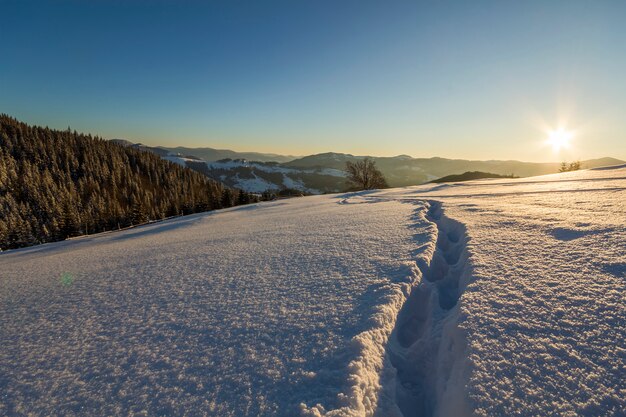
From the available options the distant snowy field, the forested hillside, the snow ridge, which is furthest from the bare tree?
the forested hillside

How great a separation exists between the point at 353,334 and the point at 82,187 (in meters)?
172

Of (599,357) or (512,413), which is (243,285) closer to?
(512,413)

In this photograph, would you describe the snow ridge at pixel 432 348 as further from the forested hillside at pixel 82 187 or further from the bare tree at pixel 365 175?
the forested hillside at pixel 82 187

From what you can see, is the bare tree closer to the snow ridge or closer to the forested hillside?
the snow ridge

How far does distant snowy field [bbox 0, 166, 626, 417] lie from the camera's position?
225 centimetres

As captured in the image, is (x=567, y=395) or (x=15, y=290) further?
(x=15, y=290)

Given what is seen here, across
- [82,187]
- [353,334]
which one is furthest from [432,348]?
[82,187]

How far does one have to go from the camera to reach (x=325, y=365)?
8.77ft

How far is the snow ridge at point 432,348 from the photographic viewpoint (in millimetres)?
2453

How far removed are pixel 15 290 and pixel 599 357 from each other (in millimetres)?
10302

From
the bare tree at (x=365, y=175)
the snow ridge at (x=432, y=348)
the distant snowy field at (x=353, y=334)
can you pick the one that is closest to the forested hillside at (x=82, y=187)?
the bare tree at (x=365, y=175)

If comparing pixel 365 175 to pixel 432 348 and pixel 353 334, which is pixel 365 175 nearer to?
pixel 432 348

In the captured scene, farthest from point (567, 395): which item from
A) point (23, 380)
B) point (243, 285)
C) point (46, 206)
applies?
point (46, 206)

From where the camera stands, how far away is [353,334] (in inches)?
120
